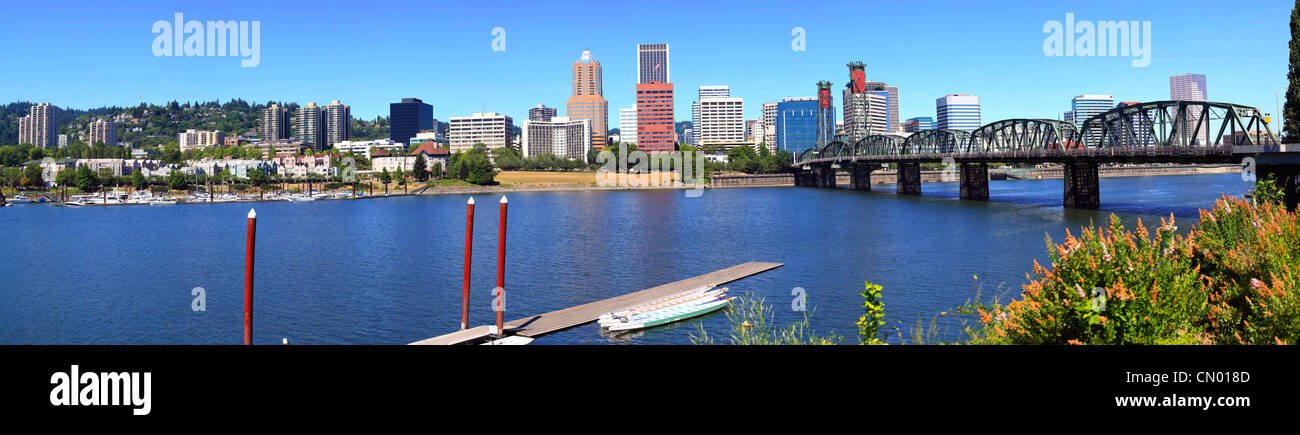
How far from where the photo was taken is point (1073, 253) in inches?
398

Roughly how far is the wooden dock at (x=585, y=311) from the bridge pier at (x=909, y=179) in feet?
352

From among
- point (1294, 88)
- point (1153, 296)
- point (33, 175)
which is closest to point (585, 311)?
point (1153, 296)

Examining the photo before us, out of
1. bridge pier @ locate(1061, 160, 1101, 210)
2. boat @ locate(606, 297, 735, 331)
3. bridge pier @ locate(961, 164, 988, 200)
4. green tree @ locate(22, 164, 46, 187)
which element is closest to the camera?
boat @ locate(606, 297, 735, 331)

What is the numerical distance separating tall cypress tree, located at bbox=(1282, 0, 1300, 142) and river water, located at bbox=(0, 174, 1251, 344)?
45.1ft

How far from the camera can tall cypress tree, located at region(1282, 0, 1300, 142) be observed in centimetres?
4616

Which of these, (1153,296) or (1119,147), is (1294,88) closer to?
(1119,147)

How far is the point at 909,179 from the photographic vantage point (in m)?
142

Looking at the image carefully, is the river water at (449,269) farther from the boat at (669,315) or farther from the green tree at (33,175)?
the green tree at (33,175)

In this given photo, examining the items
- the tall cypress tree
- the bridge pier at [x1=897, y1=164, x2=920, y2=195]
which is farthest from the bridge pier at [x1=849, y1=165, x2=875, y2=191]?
the tall cypress tree

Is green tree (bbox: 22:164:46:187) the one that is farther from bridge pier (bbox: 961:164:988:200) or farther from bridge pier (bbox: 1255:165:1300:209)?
bridge pier (bbox: 1255:165:1300:209)

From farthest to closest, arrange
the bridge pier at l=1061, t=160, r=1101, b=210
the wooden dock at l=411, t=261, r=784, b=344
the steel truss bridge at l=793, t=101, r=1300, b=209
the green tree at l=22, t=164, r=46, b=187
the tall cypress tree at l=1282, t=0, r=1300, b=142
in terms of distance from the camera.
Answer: the green tree at l=22, t=164, r=46, b=187 → the bridge pier at l=1061, t=160, r=1101, b=210 → the steel truss bridge at l=793, t=101, r=1300, b=209 → the tall cypress tree at l=1282, t=0, r=1300, b=142 → the wooden dock at l=411, t=261, r=784, b=344
